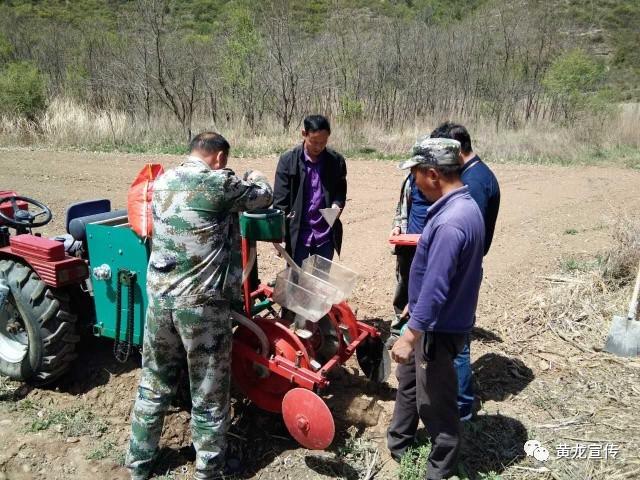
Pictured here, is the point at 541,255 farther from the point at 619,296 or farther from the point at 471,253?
the point at 471,253

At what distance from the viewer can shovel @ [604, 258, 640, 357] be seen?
157 inches

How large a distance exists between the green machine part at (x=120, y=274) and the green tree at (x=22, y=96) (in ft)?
38.7

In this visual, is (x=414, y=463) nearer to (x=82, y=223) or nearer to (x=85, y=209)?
(x=82, y=223)

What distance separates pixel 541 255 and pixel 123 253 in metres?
4.79

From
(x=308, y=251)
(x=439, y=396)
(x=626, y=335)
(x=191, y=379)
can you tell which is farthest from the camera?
(x=626, y=335)

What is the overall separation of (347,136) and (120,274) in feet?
36.7

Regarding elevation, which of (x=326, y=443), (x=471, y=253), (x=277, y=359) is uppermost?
(x=471, y=253)

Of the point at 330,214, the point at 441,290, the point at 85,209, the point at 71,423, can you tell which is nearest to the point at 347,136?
the point at 330,214

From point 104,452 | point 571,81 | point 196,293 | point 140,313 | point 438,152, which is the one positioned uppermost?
point 571,81

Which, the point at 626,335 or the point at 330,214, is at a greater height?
the point at 330,214

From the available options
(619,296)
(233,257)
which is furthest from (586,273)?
(233,257)

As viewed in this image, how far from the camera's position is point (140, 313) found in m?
3.18

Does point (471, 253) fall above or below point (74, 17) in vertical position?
below

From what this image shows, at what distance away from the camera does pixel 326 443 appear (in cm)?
274
